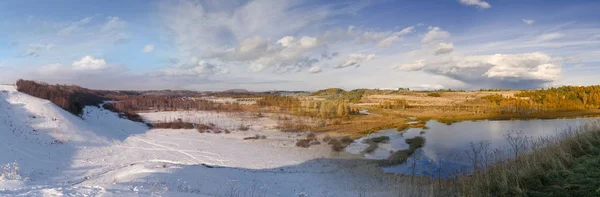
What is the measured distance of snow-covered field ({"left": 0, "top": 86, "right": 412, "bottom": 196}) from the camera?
1028cm

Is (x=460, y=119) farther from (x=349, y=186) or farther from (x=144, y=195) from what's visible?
(x=144, y=195)

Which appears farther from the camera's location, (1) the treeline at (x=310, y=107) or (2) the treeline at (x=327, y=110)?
(1) the treeline at (x=310, y=107)

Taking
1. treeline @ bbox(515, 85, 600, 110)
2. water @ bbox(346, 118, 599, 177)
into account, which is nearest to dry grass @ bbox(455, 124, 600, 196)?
water @ bbox(346, 118, 599, 177)

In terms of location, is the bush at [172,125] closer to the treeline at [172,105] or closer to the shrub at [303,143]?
the shrub at [303,143]

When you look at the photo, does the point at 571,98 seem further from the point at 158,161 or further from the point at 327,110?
the point at 158,161

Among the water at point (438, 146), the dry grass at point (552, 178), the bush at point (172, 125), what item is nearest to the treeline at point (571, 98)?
the water at point (438, 146)

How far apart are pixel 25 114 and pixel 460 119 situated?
38.2m

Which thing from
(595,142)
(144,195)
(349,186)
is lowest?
(349,186)

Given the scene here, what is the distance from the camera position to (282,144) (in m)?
22.9

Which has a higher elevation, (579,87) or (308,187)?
(579,87)

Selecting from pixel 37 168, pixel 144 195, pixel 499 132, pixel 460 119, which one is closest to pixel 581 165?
pixel 144 195

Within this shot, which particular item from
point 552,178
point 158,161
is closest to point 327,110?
point 158,161

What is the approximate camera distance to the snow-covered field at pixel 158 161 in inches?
405

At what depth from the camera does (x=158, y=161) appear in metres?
15.7
